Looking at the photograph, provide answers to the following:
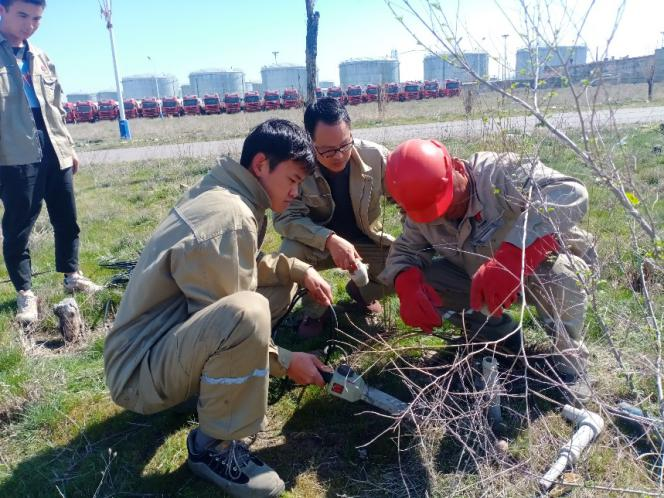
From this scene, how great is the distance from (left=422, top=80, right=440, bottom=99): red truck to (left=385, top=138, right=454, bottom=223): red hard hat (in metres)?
33.8

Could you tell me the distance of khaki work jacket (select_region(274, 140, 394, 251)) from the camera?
348 cm

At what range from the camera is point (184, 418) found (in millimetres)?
2686

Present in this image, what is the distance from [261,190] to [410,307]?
989 millimetres

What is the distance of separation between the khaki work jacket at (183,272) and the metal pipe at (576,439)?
4.54 ft

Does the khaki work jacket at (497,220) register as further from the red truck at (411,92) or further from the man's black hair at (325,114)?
the red truck at (411,92)

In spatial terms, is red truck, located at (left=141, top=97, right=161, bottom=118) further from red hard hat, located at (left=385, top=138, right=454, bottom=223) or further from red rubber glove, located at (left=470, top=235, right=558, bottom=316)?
red rubber glove, located at (left=470, top=235, right=558, bottom=316)

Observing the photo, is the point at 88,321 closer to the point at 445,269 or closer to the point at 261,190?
the point at 261,190

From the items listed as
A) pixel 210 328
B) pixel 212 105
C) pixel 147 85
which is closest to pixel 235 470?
pixel 210 328

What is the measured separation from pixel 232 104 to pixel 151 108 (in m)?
5.58

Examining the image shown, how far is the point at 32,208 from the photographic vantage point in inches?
151

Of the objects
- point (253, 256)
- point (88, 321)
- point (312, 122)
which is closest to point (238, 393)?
point (253, 256)

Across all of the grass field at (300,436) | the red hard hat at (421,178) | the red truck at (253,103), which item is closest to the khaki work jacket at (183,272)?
the grass field at (300,436)


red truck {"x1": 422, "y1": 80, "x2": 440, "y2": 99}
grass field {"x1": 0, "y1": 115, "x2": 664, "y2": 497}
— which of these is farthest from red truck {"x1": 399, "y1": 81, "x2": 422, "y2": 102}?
grass field {"x1": 0, "y1": 115, "x2": 664, "y2": 497}

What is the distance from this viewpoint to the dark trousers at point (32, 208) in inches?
147
